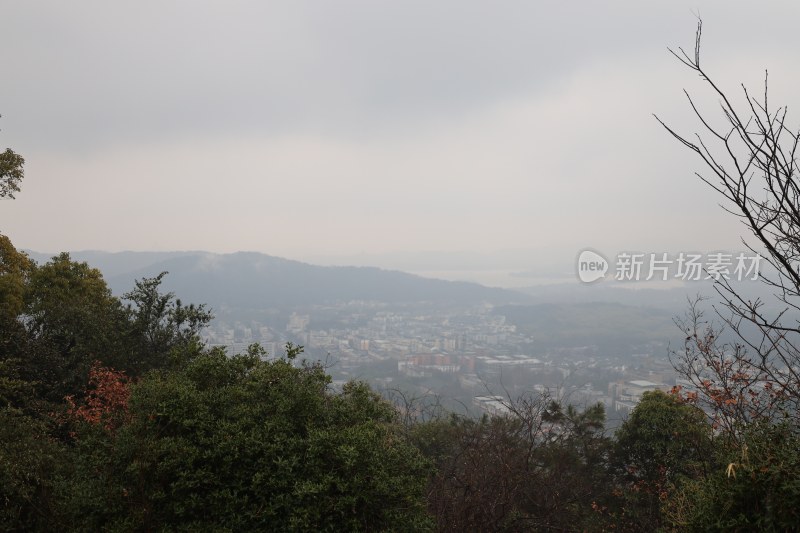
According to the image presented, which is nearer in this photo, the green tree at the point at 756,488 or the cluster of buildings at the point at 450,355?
the green tree at the point at 756,488

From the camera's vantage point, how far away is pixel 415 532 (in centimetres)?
409

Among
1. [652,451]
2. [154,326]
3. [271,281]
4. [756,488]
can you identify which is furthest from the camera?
[271,281]

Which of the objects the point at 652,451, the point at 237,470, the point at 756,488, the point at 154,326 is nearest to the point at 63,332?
the point at 154,326

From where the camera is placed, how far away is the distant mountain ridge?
3211 inches

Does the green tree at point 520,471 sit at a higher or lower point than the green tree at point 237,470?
lower

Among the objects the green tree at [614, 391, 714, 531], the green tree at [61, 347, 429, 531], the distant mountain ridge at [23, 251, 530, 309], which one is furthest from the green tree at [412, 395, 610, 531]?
the distant mountain ridge at [23, 251, 530, 309]

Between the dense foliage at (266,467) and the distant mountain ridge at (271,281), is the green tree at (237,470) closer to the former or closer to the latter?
the dense foliage at (266,467)

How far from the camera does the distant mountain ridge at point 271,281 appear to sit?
81.6m

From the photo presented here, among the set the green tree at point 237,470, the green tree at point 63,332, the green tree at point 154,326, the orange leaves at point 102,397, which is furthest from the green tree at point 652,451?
the green tree at point 63,332

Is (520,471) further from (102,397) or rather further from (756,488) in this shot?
(102,397)

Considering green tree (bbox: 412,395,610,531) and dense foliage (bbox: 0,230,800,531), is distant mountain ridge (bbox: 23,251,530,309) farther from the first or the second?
dense foliage (bbox: 0,230,800,531)

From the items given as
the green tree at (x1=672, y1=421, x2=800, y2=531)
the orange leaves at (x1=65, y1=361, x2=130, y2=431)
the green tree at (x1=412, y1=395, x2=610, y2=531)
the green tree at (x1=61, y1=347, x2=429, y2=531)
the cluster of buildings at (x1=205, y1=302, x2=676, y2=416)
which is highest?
the green tree at (x1=672, y1=421, x2=800, y2=531)

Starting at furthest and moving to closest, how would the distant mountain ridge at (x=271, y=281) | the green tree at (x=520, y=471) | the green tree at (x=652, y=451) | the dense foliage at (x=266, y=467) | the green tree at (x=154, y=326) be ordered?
the distant mountain ridge at (x=271, y=281), the green tree at (x=154, y=326), the green tree at (x=652, y=451), the green tree at (x=520, y=471), the dense foliage at (x=266, y=467)

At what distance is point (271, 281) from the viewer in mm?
93938
